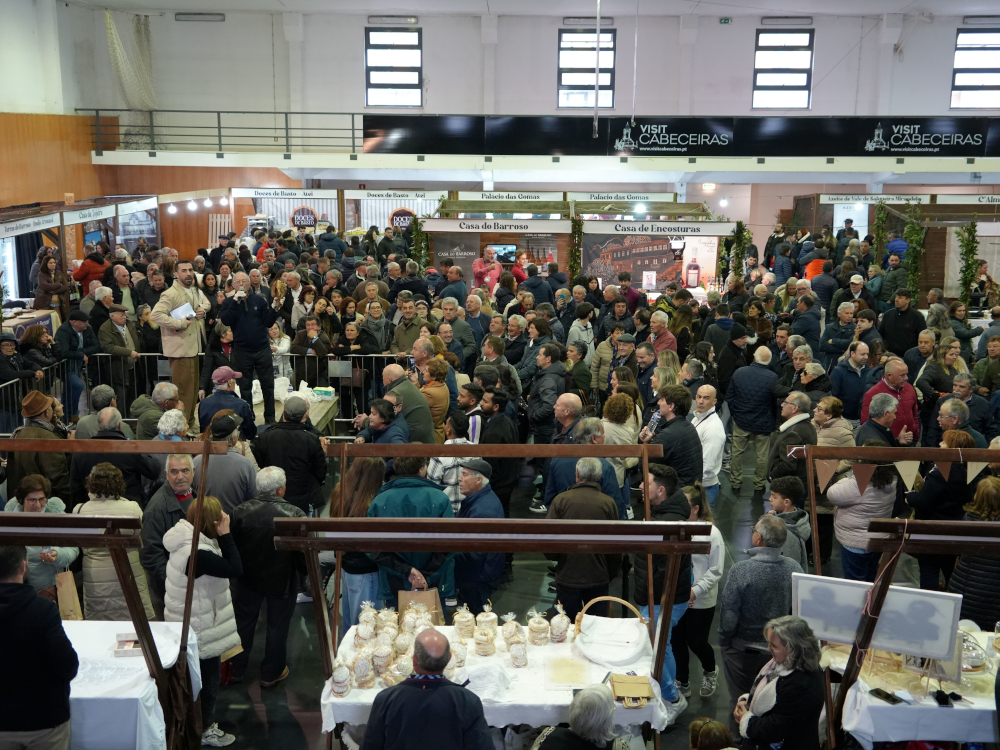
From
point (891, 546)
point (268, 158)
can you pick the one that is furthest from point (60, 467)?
point (268, 158)

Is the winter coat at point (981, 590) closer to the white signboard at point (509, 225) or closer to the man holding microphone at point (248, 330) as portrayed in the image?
the man holding microphone at point (248, 330)

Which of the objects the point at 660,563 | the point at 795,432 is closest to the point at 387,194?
the point at 795,432

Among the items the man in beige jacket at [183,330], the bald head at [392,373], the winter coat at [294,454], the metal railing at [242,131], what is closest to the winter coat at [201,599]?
the winter coat at [294,454]

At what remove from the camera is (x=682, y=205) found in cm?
1509

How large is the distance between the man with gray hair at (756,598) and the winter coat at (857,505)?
126cm

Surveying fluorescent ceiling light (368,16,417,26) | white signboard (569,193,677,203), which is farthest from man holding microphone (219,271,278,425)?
fluorescent ceiling light (368,16,417,26)

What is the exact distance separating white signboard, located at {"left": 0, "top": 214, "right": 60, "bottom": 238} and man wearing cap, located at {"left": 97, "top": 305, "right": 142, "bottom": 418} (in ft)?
5.36

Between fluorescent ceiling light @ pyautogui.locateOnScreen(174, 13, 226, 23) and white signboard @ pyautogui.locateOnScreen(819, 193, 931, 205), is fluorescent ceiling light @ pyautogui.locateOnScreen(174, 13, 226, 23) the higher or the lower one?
the higher one

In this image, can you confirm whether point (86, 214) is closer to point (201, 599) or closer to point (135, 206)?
point (135, 206)

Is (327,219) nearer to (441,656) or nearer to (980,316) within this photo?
(980,316)

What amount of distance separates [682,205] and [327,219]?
8.67 meters

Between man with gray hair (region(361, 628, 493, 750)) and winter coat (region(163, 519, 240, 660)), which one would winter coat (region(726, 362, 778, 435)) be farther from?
man with gray hair (region(361, 628, 493, 750))

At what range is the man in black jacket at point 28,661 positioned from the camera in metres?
3.22

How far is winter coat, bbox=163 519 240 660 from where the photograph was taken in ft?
14.0
